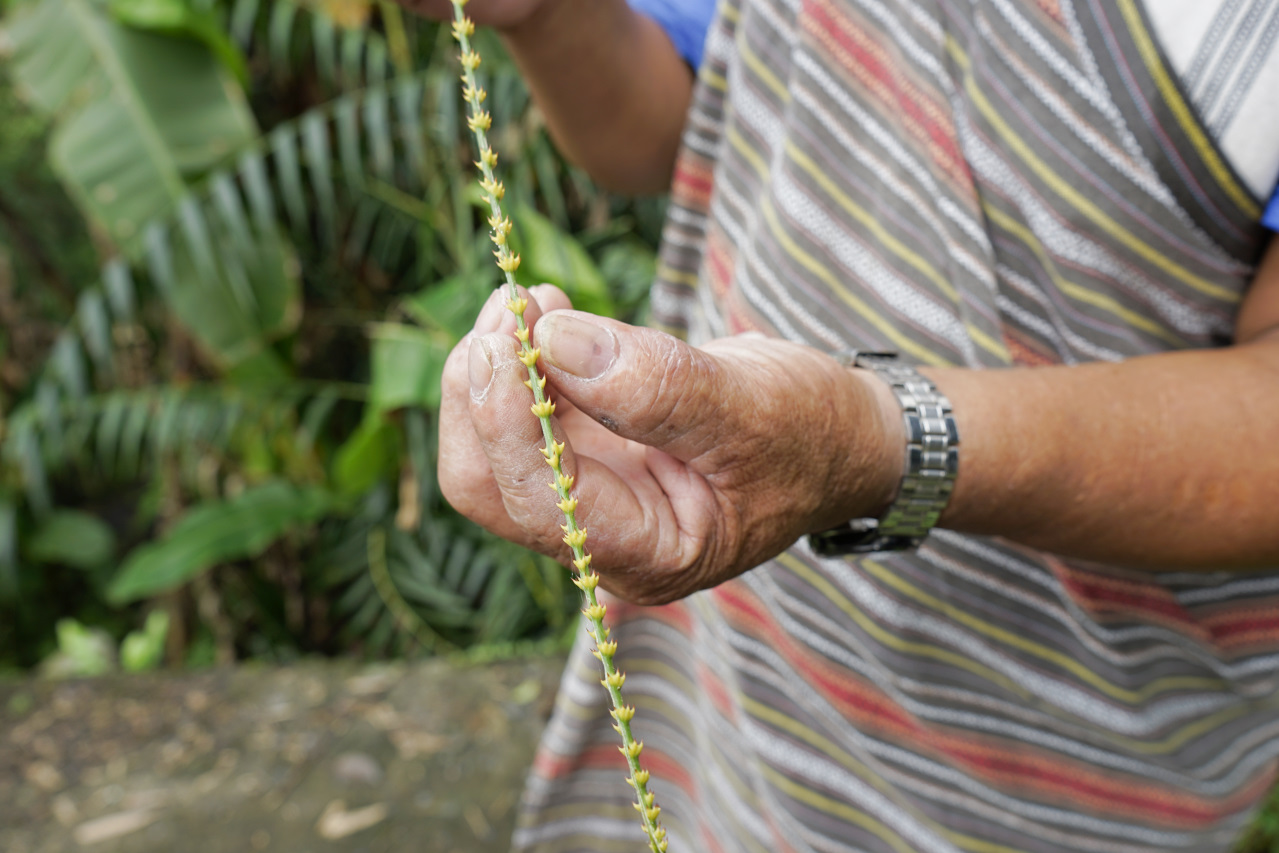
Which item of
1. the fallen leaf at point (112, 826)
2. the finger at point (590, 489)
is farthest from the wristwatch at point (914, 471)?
the fallen leaf at point (112, 826)

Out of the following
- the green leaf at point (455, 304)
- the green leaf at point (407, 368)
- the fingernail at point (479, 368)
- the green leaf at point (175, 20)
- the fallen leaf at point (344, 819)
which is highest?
the green leaf at point (175, 20)

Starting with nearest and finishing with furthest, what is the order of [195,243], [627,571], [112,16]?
[627,571] < [195,243] < [112,16]

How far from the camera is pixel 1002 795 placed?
0.77 m

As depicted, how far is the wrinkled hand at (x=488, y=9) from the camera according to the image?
0.68 m

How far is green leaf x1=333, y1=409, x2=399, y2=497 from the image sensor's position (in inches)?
77.1

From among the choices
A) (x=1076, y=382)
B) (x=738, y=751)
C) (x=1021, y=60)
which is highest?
(x=1021, y=60)

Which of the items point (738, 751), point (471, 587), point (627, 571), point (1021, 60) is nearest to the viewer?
point (627, 571)

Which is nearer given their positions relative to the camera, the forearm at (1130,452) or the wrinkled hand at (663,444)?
the wrinkled hand at (663,444)

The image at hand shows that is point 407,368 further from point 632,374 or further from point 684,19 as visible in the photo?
point 632,374

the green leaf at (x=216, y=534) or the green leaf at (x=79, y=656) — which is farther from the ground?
the green leaf at (x=216, y=534)

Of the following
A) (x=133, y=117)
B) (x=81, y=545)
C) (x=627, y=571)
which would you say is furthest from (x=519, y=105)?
(x=81, y=545)

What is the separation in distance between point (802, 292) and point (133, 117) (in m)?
1.85

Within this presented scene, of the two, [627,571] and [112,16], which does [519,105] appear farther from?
[627,571]

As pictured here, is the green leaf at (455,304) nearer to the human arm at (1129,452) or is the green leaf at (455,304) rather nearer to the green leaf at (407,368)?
the green leaf at (407,368)
